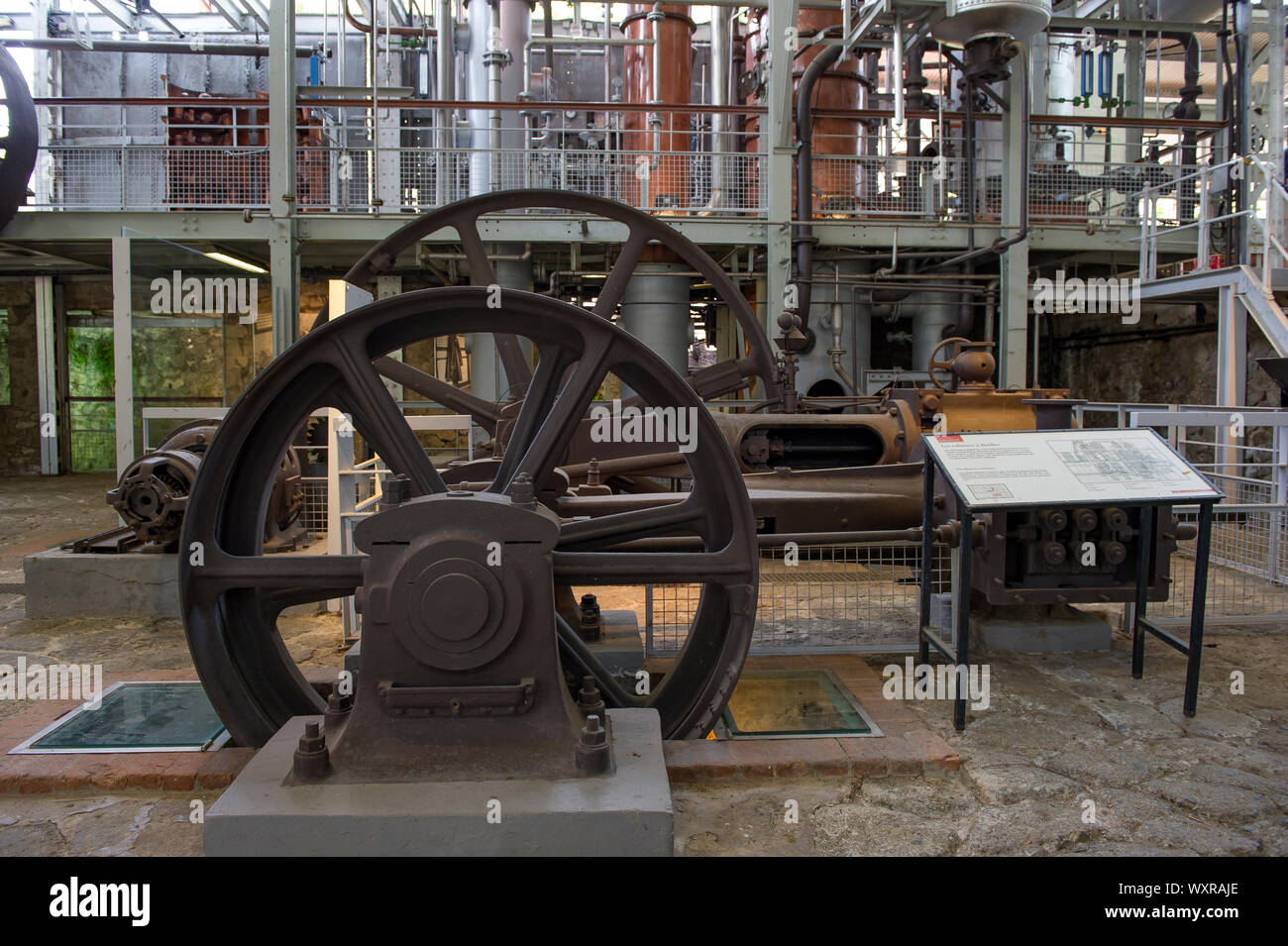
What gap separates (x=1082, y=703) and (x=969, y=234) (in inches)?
274

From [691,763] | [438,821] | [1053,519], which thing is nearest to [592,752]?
[438,821]

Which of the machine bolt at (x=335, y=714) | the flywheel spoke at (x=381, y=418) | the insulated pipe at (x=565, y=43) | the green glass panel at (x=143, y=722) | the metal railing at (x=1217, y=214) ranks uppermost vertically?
the insulated pipe at (x=565, y=43)

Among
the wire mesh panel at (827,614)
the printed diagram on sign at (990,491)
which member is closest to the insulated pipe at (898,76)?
the wire mesh panel at (827,614)

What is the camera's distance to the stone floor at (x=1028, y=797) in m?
2.51

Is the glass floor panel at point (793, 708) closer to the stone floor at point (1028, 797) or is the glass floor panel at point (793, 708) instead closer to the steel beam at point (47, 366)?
the stone floor at point (1028, 797)

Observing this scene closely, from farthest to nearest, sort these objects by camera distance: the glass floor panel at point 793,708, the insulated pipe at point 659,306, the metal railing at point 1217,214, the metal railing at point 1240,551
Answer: the insulated pipe at point 659,306 < the metal railing at point 1217,214 < the metal railing at point 1240,551 < the glass floor panel at point 793,708

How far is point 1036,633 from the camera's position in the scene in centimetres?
430

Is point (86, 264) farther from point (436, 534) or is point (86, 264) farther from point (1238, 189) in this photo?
point (1238, 189)

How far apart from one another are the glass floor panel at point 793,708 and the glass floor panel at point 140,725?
191 centimetres

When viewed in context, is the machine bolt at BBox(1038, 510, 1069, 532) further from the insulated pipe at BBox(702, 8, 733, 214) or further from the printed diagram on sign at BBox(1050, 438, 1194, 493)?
the insulated pipe at BBox(702, 8, 733, 214)

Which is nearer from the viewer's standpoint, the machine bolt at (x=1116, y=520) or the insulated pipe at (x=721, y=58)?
the machine bolt at (x=1116, y=520)

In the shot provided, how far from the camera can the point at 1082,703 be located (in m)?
Result: 3.60

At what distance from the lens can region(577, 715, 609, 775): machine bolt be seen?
2.43 meters

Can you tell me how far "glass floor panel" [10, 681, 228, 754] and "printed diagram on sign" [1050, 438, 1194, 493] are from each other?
333 centimetres
